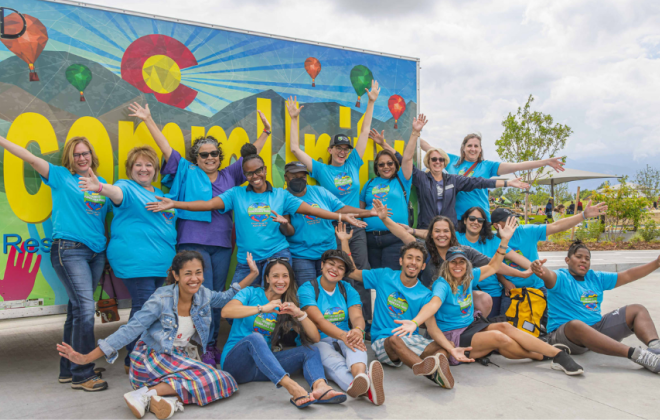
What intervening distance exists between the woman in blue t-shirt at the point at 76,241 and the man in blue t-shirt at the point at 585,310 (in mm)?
4151

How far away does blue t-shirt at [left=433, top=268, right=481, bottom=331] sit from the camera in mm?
4035

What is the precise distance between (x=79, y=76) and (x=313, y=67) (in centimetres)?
254

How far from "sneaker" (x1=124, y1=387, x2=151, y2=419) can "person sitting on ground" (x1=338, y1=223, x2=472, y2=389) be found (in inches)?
78.9

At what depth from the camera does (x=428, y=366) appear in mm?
3455

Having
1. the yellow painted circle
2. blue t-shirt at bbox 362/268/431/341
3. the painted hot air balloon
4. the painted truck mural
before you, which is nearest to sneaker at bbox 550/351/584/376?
blue t-shirt at bbox 362/268/431/341

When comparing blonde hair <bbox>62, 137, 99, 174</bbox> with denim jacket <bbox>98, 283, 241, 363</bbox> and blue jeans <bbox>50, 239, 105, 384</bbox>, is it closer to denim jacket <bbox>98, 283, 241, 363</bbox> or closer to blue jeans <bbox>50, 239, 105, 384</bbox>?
blue jeans <bbox>50, 239, 105, 384</bbox>

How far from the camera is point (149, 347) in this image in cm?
338

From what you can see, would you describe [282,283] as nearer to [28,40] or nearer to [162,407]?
[162,407]

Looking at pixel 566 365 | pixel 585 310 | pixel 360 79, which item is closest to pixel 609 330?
pixel 585 310

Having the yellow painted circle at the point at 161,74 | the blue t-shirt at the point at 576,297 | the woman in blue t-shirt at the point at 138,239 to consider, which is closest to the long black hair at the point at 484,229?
the blue t-shirt at the point at 576,297

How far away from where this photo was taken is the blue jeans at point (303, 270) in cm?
449

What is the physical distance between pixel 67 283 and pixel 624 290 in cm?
928

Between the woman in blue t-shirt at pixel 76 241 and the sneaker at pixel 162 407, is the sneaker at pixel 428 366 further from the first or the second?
the woman in blue t-shirt at pixel 76 241

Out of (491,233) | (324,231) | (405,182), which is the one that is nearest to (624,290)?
(491,233)
